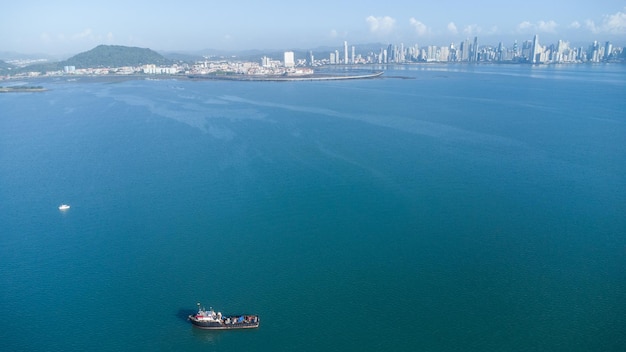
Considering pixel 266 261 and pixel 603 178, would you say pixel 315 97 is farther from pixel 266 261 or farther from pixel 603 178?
pixel 266 261

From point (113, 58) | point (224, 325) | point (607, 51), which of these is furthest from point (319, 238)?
point (607, 51)

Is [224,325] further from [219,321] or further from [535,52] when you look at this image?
[535,52]

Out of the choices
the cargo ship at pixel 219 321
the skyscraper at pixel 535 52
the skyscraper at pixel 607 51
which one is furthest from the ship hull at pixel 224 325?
the skyscraper at pixel 607 51

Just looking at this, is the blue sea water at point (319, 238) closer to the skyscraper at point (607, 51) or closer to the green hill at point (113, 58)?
the green hill at point (113, 58)

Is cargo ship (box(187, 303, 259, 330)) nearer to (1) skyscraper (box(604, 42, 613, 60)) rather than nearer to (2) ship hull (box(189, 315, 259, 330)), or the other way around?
(2) ship hull (box(189, 315, 259, 330))

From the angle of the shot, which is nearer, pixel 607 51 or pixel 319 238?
pixel 319 238

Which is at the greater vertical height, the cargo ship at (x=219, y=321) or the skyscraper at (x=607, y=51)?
the skyscraper at (x=607, y=51)
